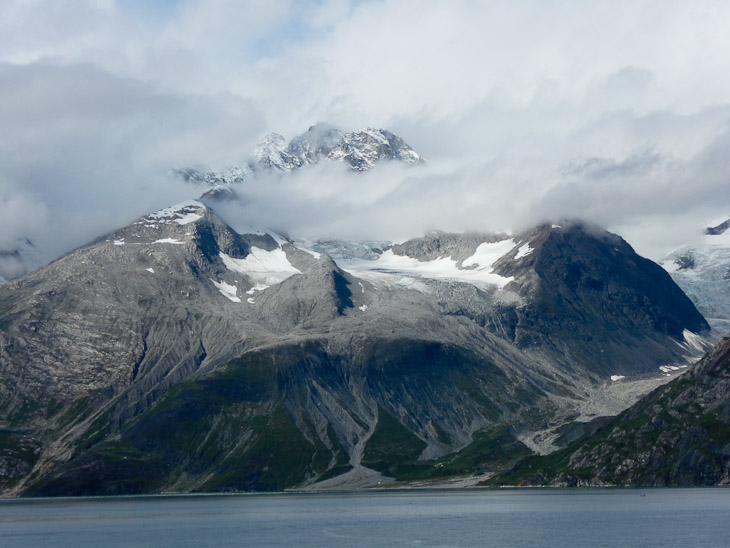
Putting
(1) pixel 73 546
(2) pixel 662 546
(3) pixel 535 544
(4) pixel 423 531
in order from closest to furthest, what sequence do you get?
1. (2) pixel 662 546
2. (3) pixel 535 544
3. (1) pixel 73 546
4. (4) pixel 423 531

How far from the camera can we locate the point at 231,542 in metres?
186

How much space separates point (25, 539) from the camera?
199 m

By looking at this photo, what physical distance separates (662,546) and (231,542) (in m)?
80.8

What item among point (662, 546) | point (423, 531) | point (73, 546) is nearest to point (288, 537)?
point (423, 531)

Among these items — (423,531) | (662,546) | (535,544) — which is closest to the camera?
(662,546)

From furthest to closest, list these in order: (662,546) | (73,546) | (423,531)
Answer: (423,531), (73,546), (662,546)

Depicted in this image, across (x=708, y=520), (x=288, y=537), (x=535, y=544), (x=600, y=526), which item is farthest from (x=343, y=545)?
(x=708, y=520)

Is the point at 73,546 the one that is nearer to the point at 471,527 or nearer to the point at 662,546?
the point at 471,527

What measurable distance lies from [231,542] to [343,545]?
82.8ft

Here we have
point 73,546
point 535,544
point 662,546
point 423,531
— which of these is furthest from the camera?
point 423,531

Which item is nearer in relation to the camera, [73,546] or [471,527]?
[73,546]

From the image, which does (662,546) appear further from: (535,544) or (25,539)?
(25,539)

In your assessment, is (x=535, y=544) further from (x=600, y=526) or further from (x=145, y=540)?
(x=145, y=540)

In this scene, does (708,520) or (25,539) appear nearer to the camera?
(708,520)
